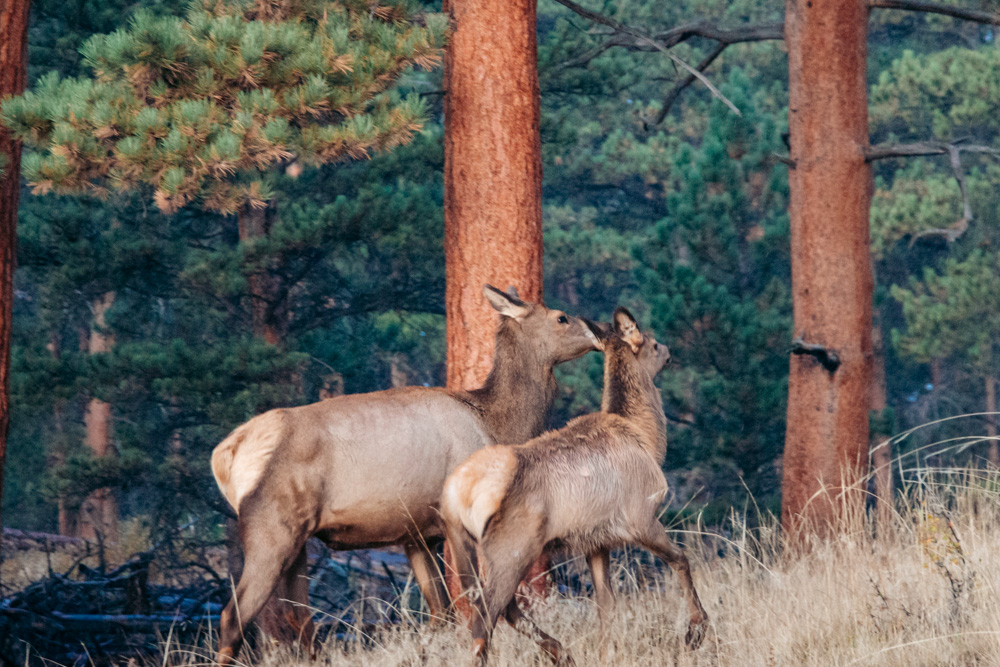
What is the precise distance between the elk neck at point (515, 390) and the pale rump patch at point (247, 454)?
1.30 metres

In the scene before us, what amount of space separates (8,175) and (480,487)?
171 inches

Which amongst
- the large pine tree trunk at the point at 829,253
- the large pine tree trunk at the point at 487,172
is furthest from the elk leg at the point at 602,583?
the large pine tree trunk at the point at 829,253

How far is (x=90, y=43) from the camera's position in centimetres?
641

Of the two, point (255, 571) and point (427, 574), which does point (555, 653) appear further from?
point (255, 571)

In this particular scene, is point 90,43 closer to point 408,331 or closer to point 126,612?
point 126,612

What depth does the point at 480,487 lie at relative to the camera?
188 inches

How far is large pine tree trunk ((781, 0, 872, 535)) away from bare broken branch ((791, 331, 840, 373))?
52mm

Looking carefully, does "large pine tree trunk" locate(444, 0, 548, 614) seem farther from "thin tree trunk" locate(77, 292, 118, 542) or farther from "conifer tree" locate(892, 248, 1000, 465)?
"conifer tree" locate(892, 248, 1000, 465)

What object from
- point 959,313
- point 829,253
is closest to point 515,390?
point 829,253

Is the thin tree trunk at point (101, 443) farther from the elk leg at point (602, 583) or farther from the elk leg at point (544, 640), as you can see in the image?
the elk leg at point (544, 640)

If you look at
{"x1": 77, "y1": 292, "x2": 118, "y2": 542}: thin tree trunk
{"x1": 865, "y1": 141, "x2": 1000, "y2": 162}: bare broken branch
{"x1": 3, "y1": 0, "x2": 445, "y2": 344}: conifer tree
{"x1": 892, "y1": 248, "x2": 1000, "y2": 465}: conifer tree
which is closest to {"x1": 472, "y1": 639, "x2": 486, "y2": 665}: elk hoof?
{"x1": 3, "y1": 0, "x2": 445, "y2": 344}: conifer tree

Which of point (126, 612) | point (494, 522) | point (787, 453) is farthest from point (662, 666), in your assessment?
point (126, 612)

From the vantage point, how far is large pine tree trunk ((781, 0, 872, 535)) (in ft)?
28.4

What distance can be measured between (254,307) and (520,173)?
7009 millimetres
